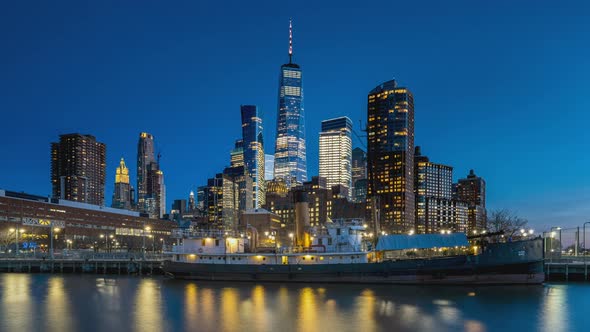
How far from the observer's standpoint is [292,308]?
3234 centimetres

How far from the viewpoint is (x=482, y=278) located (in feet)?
140

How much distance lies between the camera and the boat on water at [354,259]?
139 feet

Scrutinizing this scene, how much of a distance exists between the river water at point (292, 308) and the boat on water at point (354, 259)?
1.71m

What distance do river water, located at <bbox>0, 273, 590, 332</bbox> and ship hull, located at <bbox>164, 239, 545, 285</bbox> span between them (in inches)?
59.4

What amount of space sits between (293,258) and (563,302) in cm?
2370

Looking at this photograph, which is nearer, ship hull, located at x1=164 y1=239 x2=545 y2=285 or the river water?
the river water

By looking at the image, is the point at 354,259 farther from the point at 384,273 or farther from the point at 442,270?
the point at 442,270

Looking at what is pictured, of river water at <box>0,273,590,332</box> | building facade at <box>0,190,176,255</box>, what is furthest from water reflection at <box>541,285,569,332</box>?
building facade at <box>0,190,176,255</box>

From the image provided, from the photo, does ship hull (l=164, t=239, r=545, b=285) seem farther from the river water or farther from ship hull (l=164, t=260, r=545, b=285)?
the river water

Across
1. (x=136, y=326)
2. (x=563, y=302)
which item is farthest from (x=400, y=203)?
(x=136, y=326)

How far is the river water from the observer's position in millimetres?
27016

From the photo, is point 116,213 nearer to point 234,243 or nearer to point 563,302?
point 234,243

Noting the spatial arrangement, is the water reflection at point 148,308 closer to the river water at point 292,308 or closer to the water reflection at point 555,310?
the river water at point 292,308

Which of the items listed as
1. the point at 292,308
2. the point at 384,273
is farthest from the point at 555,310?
the point at 292,308
